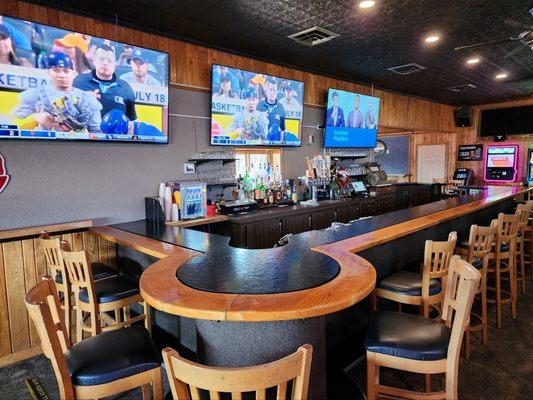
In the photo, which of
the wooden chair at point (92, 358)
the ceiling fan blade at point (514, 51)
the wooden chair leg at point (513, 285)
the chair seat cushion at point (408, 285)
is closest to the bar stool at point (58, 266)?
the wooden chair at point (92, 358)

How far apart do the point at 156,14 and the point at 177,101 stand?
0.93 meters

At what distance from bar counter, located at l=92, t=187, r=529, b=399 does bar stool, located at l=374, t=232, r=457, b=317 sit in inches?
10.4

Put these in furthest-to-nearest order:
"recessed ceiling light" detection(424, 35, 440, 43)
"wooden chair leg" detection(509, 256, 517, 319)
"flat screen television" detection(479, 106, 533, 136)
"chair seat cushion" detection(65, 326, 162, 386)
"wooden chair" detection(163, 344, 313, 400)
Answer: "flat screen television" detection(479, 106, 533, 136) → "recessed ceiling light" detection(424, 35, 440, 43) → "wooden chair leg" detection(509, 256, 517, 319) → "chair seat cushion" detection(65, 326, 162, 386) → "wooden chair" detection(163, 344, 313, 400)

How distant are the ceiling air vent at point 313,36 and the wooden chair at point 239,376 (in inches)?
143

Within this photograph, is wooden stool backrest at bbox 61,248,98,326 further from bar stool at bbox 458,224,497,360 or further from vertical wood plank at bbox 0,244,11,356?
bar stool at bbox 458,224,497,360

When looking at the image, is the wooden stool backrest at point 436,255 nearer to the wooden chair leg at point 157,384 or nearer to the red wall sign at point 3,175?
the wooden chair leg at point 157,384

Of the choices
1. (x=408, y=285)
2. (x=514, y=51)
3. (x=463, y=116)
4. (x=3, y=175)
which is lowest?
(x=408, y=285)

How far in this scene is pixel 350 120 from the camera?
6.03 metres

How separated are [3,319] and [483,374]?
3730 millimetres

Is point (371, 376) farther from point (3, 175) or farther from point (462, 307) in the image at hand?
point (3, 175)

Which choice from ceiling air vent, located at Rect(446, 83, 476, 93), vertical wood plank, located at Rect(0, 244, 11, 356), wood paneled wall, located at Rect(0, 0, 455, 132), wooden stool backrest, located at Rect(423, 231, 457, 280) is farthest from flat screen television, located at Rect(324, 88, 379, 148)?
vertical wood plank, located at Rect(0, 244, 11, 356)

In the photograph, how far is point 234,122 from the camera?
14.6 feet

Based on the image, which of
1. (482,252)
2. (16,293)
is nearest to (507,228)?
(482,252)

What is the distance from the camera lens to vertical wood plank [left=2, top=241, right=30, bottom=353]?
290 cm
